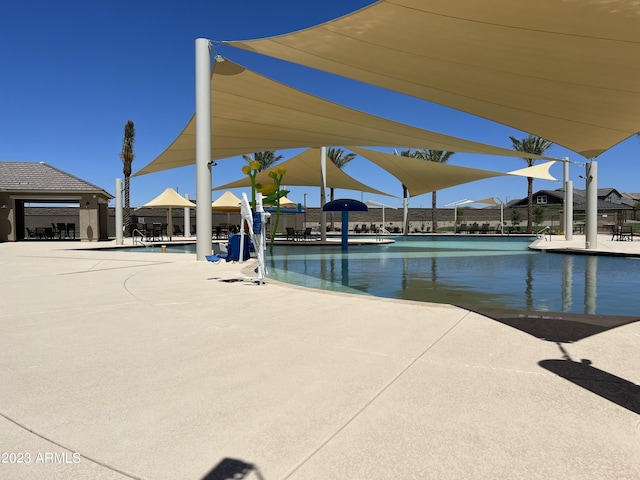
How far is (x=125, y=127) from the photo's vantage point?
97.9 ft

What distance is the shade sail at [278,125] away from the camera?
386 inches

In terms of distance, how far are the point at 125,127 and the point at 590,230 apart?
2846 cm

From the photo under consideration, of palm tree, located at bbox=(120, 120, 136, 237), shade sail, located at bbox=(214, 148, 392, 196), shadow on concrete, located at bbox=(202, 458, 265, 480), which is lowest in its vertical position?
shadow on concrete, located at bbox=(202, 458, 265, 480)

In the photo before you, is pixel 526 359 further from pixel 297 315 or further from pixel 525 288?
pixel 525 288

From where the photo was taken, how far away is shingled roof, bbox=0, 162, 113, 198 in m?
20.5

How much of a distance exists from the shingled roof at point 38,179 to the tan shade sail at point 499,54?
56.2 ft

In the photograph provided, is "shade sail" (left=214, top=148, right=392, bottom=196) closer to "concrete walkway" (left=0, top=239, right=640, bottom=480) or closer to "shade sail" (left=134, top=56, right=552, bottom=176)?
"shade sail" (left=134, top=56, right=552, bottom=176)

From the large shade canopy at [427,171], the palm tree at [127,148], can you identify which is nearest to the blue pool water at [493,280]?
the large shade canopy at [427,171]

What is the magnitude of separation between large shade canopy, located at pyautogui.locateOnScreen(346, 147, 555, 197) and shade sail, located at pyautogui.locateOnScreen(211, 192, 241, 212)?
9.37m

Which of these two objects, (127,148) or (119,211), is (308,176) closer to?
(119,211)

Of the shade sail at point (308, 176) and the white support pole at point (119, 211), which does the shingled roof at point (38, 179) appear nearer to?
the white support pole at point (119, 211)

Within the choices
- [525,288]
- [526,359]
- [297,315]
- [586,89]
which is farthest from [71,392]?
[586,89]

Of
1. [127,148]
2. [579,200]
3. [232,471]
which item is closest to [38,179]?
[127,148]

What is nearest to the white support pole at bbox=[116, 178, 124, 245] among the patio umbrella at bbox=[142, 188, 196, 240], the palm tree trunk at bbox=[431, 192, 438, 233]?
the patio umbrella at bbox=[142, 188, 196, 240]
